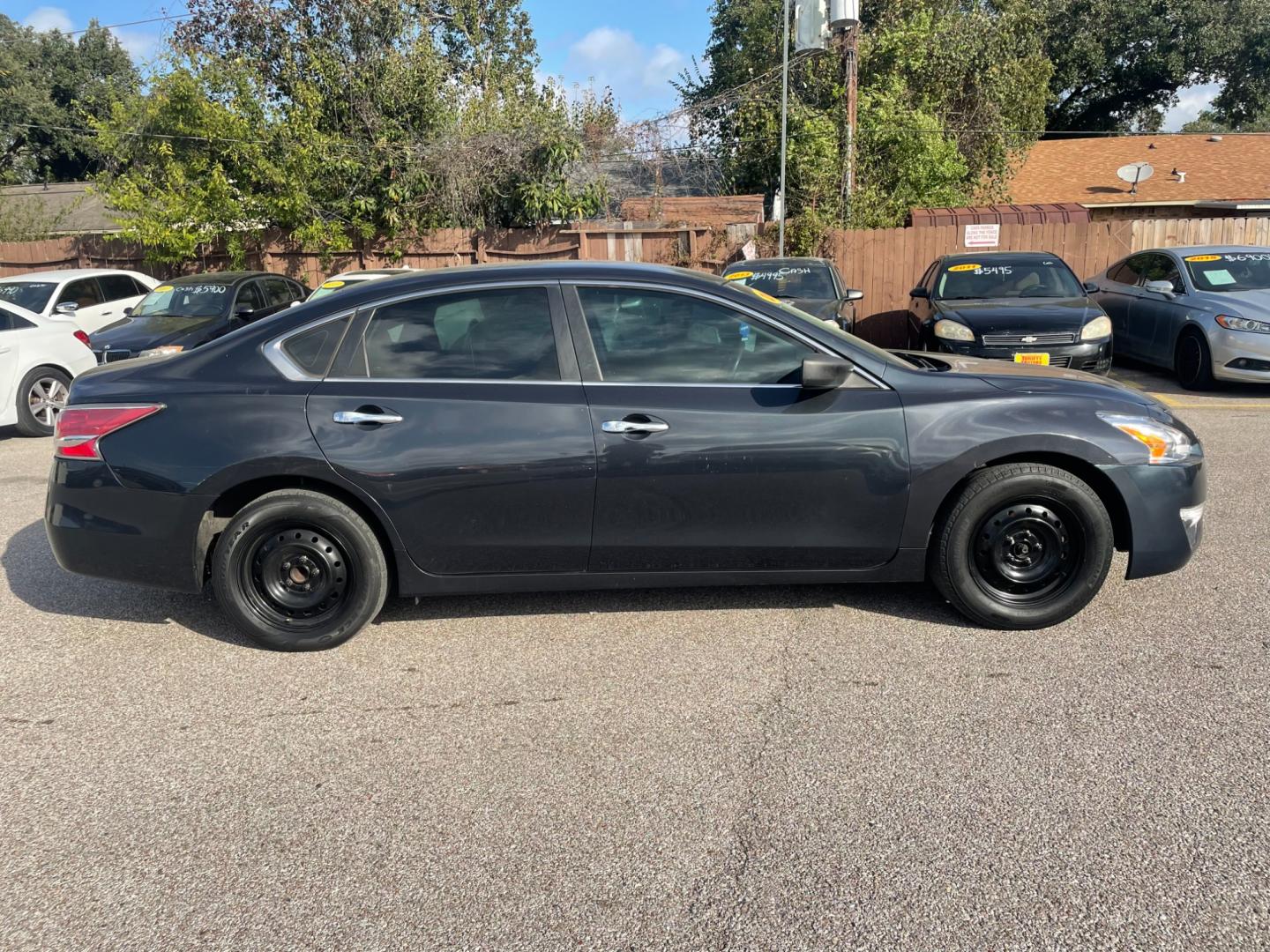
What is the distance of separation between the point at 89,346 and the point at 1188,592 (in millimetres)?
10837

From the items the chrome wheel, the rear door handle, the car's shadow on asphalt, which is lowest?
the car's shadow on asphalt

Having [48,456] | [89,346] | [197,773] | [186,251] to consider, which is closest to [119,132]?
[186,251]

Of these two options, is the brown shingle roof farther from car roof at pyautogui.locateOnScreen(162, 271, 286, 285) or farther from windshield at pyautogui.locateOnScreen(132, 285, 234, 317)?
windshield at pyautogui.locateOnScreen(132, 285, 234, 317)

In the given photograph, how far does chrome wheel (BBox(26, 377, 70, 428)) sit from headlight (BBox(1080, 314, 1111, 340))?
10395 mm

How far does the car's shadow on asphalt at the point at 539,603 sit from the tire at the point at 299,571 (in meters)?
0.27

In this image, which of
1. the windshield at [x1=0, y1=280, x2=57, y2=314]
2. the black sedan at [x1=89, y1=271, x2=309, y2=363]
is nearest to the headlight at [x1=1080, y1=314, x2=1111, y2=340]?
the black sedan at [x1=89, y1=271, x2=309, y2=363]

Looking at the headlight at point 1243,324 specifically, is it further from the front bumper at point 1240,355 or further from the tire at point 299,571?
the tire at point 299,571

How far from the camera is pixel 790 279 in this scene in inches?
480

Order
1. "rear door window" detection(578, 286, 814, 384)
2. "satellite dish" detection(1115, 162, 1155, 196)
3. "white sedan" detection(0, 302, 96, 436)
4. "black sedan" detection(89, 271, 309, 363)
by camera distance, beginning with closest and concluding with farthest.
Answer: "rear door window" detection(578, 286, 814, 384) < "white sedan" detection(0, 302, 96, 436) < "black sedan" detection(89, 271, 309, 363) < "satellite dish" detection(1115, 162, 1155, 196)

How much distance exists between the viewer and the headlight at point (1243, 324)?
10453mm

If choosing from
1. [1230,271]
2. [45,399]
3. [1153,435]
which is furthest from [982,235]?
[45,399]

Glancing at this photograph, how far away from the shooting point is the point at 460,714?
383cm

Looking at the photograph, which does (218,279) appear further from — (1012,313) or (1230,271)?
(1230,271)

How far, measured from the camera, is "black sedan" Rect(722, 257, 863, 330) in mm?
11695
